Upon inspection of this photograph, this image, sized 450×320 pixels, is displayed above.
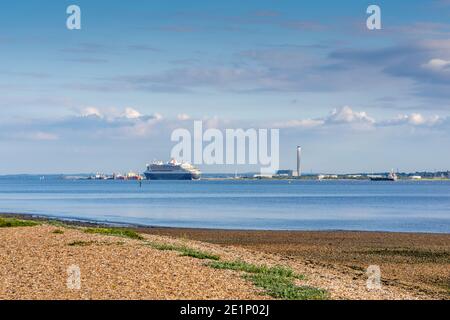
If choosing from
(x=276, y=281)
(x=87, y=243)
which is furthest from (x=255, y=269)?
(x=87, y=243)

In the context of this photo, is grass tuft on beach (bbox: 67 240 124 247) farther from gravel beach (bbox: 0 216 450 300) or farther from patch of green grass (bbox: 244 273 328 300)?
patch of green grass (bbox: 244 273 328 300)

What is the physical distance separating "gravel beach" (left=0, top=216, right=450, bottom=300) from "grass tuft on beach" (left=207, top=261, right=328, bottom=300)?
25cm

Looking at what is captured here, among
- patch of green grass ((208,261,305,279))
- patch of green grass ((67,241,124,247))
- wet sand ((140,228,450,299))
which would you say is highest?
patch of green grass ((67,241,124,247))

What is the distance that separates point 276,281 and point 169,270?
2686 mm

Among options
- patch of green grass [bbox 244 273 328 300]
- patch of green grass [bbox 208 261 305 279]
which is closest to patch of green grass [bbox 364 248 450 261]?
patch of green grass [bbox 208 261 305 279]

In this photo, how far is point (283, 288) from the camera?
1662 cm

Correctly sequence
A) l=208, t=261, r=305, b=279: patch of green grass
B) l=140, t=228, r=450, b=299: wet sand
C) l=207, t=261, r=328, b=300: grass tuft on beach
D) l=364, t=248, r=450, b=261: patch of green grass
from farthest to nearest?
l=364, t=248, r=450, b=261: patch of green grass < l=140, t=228, r=450, b=299: wet sand < l=208, t=261, r=305, b=279: patch of green grass < l=207, t=261, r=328, b=300: grass tuft on beach

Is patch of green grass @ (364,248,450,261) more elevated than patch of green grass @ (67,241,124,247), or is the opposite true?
patch of green grass @ (67,241,124,247)

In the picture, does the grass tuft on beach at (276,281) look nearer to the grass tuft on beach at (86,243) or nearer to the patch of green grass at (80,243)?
the grass tuft on beach at (86,243)

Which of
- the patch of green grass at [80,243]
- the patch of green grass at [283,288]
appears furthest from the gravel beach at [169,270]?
the patch of green grass at [283,288]

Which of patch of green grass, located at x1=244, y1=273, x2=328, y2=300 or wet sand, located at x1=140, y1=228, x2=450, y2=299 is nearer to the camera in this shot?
patch of green grass, located at x1=244, y1=273, x2=328, y2=300

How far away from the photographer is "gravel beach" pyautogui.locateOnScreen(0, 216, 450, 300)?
1563cm

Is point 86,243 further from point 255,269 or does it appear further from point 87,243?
point 255,269
